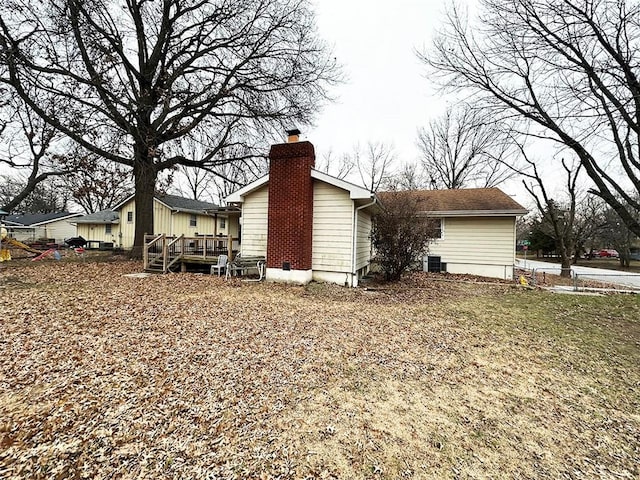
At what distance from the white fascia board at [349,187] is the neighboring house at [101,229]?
67.5 feet

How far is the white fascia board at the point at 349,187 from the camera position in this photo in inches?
355

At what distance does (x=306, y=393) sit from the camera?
3.34m

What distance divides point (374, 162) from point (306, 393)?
30.9m

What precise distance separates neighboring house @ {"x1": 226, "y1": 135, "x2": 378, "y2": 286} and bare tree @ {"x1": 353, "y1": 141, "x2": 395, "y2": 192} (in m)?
Result: 22.3

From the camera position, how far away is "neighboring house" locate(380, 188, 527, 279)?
1341cm

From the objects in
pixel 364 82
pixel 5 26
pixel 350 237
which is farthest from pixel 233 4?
pixel 350 237

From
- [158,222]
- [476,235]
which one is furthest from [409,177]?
[158,222]

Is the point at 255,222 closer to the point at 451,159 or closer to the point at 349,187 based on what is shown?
the point at 349,187

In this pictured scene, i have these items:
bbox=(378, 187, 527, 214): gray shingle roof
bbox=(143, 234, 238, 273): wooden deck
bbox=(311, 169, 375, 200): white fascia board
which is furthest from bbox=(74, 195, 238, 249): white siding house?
bbox=(378, 187, 527, 214): gray shingle roof

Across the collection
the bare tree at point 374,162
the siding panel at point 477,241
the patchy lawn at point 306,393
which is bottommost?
the patchy lawn at point 306,393

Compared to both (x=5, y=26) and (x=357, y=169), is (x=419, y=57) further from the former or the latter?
(x=357, y=169)

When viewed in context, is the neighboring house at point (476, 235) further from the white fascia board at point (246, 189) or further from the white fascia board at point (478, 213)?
the white fascia board at point (246, 189)

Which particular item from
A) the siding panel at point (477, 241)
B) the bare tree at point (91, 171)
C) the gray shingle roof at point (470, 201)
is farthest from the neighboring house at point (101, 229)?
the siding panel at point (477, 241)

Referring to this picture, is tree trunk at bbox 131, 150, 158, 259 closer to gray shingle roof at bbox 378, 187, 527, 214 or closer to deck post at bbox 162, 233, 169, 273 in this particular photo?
deck post at bbox 162, 233, 169, 273
